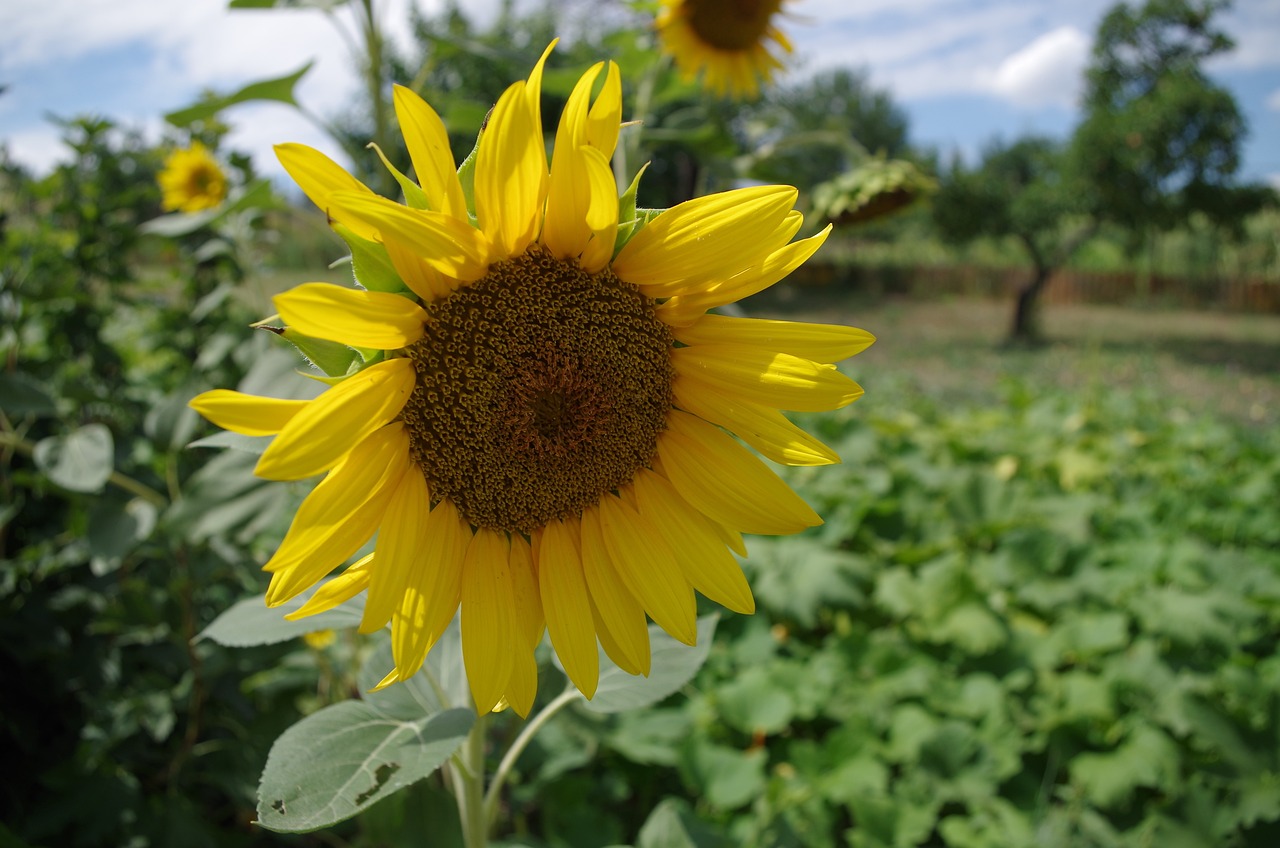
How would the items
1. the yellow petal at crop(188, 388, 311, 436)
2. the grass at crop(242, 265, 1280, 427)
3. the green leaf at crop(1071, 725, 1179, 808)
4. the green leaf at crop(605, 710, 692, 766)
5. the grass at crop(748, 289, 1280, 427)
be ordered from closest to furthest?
the yellow petal at crop(188, 388, 311, 436), the green leaf at crop(605, 710, 692, 766), the green leaf at crop(1071, 725, 1179, 808), the grass at crop(242, 265, 1280, 427), the grass at crop(748, 289, 1280, 427)

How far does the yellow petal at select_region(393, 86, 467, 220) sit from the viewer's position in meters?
0.67

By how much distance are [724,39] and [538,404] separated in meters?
1.80

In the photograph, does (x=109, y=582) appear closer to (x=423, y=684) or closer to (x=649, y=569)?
(x=423, y=684)

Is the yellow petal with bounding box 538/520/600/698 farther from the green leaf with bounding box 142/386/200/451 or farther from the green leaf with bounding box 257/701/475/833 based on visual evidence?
the green leaf with bounding box 142/386/200/451

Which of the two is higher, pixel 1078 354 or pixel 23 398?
pixel 23 398

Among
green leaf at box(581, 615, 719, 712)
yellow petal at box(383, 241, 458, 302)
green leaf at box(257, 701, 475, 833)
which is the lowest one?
green leaf at box(581, 615, 719, 712)

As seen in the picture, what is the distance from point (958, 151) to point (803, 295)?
18.0 ft

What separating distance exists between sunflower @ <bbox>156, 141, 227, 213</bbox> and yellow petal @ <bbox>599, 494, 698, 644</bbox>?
8.74ft

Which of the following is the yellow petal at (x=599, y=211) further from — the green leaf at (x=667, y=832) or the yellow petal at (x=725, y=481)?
the green leaf at (x=667, y=832)

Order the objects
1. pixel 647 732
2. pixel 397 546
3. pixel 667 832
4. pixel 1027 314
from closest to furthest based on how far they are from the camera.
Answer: pixel 397 546
pixel 667 832
pixel 647 732
pixel 1027 314

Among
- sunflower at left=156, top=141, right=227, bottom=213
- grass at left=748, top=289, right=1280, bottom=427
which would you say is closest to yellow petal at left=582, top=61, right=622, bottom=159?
sunflower at left=156, top=141, right=227, bottom=213

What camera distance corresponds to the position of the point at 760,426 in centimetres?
83

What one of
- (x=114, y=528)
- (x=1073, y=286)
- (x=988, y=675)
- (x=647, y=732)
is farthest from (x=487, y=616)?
(x=1073, y=286)

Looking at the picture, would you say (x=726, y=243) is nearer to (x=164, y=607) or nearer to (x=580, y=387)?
(x=580, y=387)
